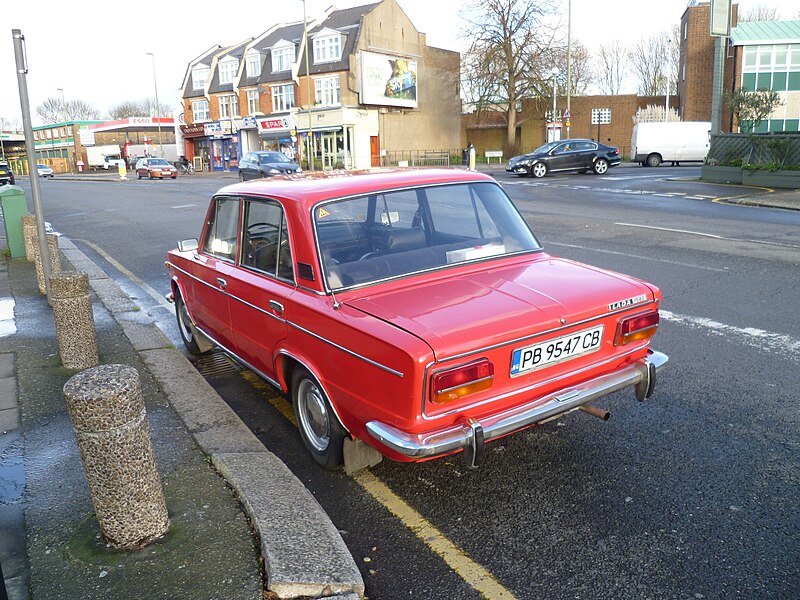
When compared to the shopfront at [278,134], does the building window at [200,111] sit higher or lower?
higher

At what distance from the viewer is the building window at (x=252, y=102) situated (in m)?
56.6

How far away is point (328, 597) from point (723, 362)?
4.02 meters

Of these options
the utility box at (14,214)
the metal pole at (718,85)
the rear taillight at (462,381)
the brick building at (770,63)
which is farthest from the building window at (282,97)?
the rear taillight at (462,381)

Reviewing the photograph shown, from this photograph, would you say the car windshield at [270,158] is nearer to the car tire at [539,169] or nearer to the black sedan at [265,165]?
the black sedan at [265,165]

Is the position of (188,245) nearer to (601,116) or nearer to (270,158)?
(270,158)

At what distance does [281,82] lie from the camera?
5369 centimetres

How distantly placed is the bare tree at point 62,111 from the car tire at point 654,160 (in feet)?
331

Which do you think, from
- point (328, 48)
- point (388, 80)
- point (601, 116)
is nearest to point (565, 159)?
point (388, 80)

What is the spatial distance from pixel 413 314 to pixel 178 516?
151 cm

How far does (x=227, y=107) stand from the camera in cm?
5997

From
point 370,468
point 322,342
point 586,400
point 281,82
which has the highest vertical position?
point 281,82

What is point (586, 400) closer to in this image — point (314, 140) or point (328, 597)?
point (328, 597)

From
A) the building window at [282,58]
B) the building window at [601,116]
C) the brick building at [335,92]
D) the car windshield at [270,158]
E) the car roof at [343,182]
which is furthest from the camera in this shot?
the building window at [282,58]

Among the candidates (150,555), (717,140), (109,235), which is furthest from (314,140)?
(150,555)
